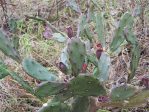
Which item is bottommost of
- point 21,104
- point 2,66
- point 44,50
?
point 21,104

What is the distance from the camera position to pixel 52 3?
2.58 m

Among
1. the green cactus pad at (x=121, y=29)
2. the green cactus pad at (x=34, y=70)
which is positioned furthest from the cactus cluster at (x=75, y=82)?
the green cactus pad at (x=121, y=29)

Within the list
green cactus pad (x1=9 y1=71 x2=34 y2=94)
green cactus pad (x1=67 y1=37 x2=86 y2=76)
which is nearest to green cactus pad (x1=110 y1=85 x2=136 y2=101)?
green cactus pad (x1=67 y1=37 x2=86 y2=76)

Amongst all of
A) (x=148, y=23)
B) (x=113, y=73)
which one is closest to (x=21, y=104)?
(x=113, y=73)

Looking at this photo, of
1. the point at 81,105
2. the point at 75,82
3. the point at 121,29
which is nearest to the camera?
the point at 75,82

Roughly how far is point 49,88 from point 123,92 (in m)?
0.22

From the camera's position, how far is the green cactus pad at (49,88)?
104cm

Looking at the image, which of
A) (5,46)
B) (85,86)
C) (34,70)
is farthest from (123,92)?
(5,46)

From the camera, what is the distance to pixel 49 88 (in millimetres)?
1045

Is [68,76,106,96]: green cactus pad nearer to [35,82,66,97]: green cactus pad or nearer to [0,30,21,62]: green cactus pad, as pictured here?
[35,82,66,97]: green cactus pad

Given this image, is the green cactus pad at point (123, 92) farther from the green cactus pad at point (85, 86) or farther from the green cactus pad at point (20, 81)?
the green cactus pad at point (20, 81)

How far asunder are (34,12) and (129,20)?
1169mm

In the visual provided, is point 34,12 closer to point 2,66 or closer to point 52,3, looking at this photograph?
point 52,3

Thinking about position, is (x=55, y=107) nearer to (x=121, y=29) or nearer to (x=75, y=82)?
(x=75, y=82)
